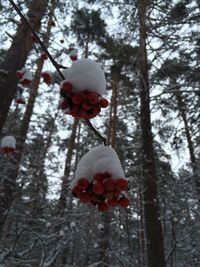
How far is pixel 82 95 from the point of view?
140cm

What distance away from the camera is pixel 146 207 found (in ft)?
24.0

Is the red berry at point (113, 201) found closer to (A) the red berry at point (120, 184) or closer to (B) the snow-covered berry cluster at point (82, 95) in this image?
(A) the red berry at point (120, 184)

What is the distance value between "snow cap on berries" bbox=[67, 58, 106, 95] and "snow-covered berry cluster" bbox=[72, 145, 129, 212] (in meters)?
0.36

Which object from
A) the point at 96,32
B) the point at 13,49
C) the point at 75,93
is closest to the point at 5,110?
the point at 13,49

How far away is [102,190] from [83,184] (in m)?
0.11

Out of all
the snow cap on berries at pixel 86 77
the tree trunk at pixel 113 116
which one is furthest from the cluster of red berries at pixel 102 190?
the tree trunk at pixel 113 116

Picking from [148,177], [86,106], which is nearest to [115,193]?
[86,106]

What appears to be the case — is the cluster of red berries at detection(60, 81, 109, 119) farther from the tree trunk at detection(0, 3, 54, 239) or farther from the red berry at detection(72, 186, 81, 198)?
the tree trunk at detection(0, 3, 54, 239)

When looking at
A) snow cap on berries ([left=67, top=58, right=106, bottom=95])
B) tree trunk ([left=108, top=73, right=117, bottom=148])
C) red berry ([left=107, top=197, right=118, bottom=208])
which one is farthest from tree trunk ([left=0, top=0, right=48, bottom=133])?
tree trunk ([left=108, top=73, right=117, bottom=148])

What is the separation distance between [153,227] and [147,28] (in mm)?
5269

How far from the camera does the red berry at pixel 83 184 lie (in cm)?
146

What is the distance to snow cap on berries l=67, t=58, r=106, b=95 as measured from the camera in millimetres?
1431

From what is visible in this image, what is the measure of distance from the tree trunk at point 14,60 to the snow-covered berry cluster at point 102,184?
3.73 m

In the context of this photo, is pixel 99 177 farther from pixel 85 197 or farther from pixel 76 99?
pixel 76 99
